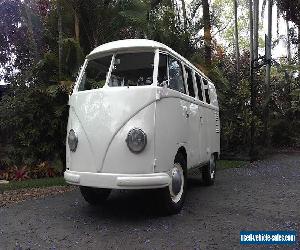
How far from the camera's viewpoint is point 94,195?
6605mm

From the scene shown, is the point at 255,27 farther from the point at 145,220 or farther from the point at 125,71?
the point at 145,220

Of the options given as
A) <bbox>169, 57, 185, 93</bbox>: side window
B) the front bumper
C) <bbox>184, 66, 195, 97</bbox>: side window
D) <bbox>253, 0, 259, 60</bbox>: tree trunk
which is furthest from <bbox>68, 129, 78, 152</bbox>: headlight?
<bbox>253, 0, 259, 60</bbox>: tree trunk

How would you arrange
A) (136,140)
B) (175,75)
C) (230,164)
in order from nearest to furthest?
(136,140), (175,75), (230,164)

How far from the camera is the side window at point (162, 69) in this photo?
584 cm

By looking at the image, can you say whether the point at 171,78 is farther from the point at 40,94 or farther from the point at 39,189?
the point at 40,94

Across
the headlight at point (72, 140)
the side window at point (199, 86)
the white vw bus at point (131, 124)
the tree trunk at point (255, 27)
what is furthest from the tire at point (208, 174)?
the tree trunk at point (255, 27)

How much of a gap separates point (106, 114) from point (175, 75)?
4.95ft

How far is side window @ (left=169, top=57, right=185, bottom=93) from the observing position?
20.2 ft

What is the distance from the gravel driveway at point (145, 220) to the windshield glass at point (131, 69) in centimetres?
198

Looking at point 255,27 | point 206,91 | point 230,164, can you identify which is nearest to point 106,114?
point 206,91

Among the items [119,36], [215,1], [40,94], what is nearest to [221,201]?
[40,94]

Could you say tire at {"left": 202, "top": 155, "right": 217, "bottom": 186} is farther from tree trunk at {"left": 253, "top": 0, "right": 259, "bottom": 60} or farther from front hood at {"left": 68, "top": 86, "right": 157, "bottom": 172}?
tree trunk at {"left": 253, "top": 0, "right": 259, "bottom": 60}

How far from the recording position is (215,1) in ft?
107

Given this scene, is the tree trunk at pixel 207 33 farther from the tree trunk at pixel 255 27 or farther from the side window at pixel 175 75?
the side window at pixel 175 75
